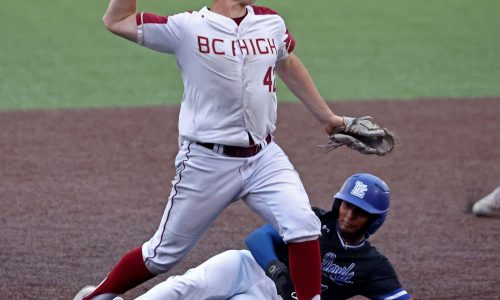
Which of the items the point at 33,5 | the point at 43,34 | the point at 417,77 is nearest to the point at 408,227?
the point at 417,77

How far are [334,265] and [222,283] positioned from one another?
0.51m

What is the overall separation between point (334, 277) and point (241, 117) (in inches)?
34.9

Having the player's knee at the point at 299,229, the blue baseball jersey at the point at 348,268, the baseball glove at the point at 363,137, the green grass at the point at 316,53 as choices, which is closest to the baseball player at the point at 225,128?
the player's knee at the point at 299,229

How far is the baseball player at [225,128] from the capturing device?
4.12 m

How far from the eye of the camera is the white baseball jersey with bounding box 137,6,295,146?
162 inches

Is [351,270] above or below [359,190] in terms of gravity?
below

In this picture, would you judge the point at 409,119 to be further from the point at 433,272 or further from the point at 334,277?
the point at 334,277

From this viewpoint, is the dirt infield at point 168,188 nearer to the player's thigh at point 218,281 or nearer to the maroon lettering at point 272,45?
the player's thigh at point 218,281

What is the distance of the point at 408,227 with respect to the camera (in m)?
6.71

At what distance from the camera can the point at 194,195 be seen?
420 cm

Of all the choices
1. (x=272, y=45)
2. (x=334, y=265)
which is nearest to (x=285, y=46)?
(x=272, y=45)

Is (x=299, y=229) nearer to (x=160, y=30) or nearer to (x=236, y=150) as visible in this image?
(x=236, y=150)

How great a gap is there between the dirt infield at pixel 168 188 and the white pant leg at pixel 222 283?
3.17 ft

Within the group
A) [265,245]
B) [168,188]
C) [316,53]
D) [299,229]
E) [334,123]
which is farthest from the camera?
[316,53]
